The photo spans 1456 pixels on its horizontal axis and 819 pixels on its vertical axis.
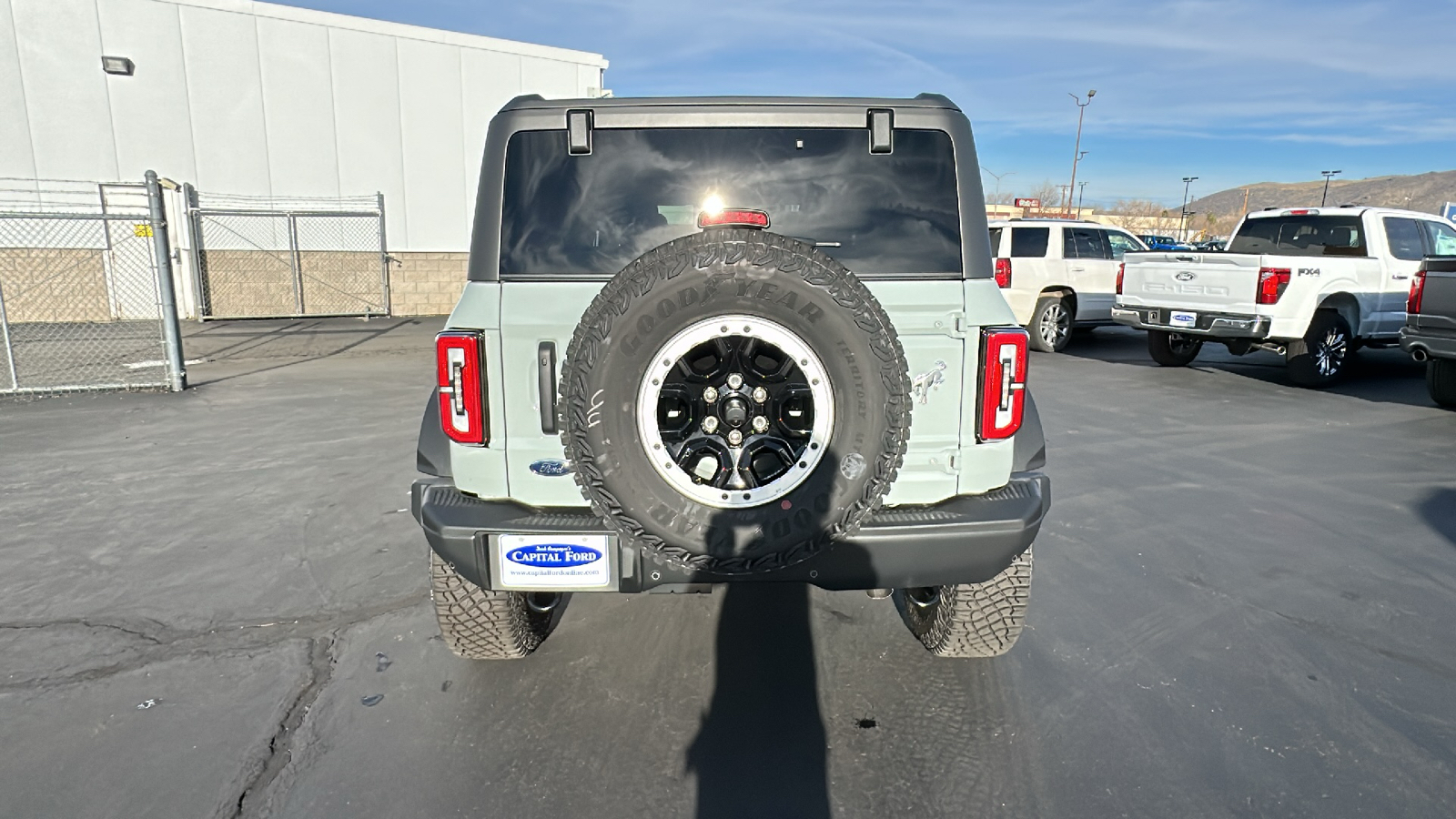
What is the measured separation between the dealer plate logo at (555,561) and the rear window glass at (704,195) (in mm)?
944

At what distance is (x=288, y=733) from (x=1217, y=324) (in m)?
9.84

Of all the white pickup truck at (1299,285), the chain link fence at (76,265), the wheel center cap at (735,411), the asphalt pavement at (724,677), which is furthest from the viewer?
the chain link fence at (76,265)

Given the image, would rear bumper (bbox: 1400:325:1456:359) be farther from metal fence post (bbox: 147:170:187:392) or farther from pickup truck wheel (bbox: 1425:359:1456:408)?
metal fence post (bbox: 147:170:187:392)

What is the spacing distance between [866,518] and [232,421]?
7.13m

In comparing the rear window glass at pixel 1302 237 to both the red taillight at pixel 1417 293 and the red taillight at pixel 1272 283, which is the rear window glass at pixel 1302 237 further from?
the red taillight at pixel 1417 293

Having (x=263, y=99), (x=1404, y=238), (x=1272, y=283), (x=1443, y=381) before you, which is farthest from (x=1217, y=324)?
(x=263, y=99)

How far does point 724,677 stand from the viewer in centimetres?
306

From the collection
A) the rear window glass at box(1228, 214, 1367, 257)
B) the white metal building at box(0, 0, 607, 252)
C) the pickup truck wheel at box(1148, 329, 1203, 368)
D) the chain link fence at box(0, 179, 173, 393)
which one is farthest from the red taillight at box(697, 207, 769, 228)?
the white metal building at box(0, 0, 607, 252)

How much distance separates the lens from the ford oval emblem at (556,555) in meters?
2.41

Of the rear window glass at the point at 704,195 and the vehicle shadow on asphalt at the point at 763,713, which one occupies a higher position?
the rear window glass at the point at 704,195

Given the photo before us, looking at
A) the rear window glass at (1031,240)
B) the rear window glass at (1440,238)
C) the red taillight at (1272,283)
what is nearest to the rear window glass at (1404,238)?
the rear window glass at (1440,238)

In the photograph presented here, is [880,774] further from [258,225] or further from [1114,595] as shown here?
[258,225]

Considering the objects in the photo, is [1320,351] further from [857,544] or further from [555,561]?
[555,561]

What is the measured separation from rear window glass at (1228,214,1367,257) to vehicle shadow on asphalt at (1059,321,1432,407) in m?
1.60
